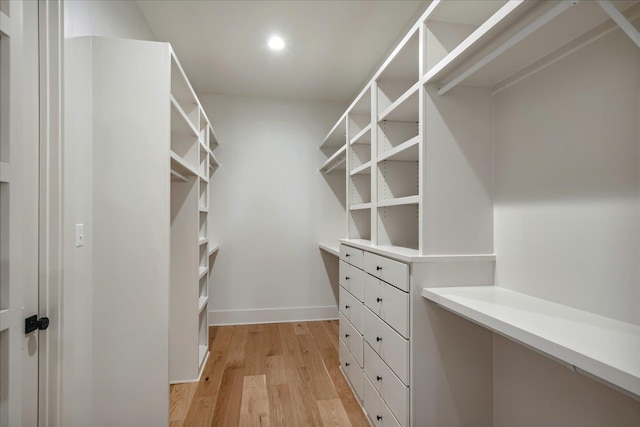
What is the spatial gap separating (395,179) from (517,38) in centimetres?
109

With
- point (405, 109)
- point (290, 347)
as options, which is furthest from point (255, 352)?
point (405, 109)

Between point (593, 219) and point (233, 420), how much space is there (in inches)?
82.9

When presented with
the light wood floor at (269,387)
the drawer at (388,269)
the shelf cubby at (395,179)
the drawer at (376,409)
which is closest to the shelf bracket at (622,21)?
the drawer at (388,269)

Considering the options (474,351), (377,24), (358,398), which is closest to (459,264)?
(474,351)

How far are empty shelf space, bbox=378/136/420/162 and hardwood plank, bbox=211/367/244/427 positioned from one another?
1.83 metres

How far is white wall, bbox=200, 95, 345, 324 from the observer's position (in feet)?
12.5

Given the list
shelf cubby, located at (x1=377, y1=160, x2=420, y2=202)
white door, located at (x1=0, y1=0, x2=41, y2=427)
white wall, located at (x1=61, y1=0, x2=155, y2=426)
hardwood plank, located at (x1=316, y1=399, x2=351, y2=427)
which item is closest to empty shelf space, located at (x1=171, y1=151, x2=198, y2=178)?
white wall, located at (x1=61, y1=0, x2=155, y2=426)

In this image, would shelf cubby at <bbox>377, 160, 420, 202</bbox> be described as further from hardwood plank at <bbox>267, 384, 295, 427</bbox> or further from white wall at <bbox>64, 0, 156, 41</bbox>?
white wall at <bbox>64, 0, 156, 41</bbox>

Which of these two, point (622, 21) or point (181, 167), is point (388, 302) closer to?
point (622, 21)

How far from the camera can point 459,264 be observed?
1.52 metres

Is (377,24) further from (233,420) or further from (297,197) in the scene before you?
(233,420)

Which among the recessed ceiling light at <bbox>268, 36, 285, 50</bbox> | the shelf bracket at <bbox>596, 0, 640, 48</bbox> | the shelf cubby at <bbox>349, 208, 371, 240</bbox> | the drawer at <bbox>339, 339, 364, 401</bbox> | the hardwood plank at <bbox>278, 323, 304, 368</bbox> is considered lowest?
the hardwood plank at <bbox>278, 323, 304, 368</bbox>

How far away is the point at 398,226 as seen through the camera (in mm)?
2123

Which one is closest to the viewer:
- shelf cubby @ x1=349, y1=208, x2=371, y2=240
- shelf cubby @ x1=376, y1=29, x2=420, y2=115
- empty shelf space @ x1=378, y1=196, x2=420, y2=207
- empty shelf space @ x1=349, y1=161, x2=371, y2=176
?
empty shelf space @ x1=378, y1=196, x2=420, y2=207
